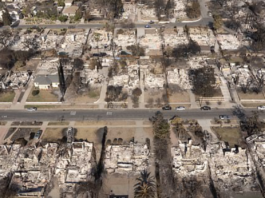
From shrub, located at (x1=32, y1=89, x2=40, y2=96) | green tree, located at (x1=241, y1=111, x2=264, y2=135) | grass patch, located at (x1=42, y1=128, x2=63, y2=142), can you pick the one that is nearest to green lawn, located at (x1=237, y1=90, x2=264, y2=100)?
green tree, located at (x1=241, y1=111, x2=264, y2=135)

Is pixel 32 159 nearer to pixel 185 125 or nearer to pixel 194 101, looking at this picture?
pixel 185 125

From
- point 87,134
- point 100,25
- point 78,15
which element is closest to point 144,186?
point 87,134

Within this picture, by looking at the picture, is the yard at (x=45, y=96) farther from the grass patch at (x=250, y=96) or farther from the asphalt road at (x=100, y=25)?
the grass patch at (x=250, y=96)

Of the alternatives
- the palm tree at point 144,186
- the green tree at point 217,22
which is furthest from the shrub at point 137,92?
the green tree at point 217,22

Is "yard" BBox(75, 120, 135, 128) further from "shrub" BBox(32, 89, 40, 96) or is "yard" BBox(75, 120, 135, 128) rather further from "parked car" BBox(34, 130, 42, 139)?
"shrub" BBox(32, 89, 40, 96)

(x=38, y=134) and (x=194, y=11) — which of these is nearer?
(x=38, y=134)

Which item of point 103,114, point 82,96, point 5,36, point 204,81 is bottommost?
point 103,114

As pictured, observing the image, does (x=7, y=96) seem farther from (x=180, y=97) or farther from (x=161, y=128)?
(x=180, y=97)
